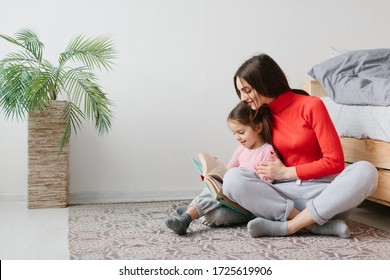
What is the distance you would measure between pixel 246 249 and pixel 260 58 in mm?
694

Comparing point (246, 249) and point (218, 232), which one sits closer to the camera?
point (246, 249)

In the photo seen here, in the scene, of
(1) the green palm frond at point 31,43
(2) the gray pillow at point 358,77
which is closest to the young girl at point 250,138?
(2) the gray pillow at point 358,77

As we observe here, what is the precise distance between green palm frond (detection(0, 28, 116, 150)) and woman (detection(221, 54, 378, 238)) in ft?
2.59

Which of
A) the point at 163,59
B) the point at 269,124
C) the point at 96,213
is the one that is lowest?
the point at 96,213

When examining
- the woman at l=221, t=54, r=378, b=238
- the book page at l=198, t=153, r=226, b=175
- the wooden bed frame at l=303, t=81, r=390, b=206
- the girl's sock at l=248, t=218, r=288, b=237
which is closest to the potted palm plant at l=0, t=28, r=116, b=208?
the book page at l=198, t=153, r=226, b=175

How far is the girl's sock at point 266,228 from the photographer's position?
2.01 metres

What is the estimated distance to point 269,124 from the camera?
7.20 ft

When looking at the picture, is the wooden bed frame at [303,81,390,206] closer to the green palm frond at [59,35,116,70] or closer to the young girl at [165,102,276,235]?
the young girl at [165,102,276,235]

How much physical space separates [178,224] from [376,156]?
33.0 inches

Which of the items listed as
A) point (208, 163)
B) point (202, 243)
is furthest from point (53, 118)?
point (202, 243)
